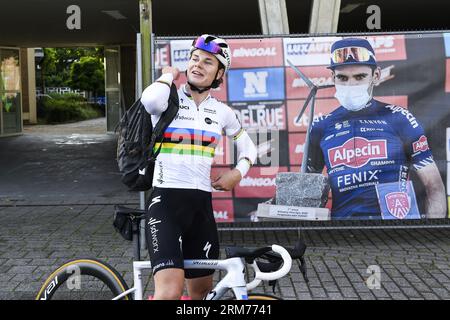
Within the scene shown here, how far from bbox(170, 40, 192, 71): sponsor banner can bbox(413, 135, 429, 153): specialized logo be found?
2.85 metres

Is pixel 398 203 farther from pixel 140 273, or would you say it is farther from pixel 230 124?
pixel 140 273

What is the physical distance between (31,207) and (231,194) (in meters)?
4.21

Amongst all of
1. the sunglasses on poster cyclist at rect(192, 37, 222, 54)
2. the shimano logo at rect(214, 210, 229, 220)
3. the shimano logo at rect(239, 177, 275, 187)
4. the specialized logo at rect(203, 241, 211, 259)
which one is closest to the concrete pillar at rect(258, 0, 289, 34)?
the shimano logo at rect(239, 177, 275, 187)

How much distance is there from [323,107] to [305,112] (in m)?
0.22

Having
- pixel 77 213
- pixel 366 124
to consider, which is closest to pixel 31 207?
pixel 77 213

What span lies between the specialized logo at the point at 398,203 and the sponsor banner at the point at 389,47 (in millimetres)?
1591

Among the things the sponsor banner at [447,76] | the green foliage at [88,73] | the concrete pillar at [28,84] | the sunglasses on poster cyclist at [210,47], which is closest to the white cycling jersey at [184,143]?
the sunglasses on poster cyclist at [210,47]

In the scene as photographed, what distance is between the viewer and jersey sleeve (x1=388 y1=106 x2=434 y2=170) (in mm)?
6367

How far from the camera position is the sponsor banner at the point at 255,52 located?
247 inches

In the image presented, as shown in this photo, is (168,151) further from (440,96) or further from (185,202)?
(440,96)

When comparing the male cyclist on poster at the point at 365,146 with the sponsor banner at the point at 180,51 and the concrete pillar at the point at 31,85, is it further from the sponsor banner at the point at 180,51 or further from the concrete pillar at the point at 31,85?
the concrete pillar at the point at 31,85

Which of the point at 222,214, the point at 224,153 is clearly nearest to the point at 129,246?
the point at 222,214

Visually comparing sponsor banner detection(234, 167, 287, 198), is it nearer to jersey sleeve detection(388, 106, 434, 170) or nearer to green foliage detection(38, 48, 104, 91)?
jersey sleeve detection(388, 106, 434, 170)

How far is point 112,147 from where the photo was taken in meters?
18.2
